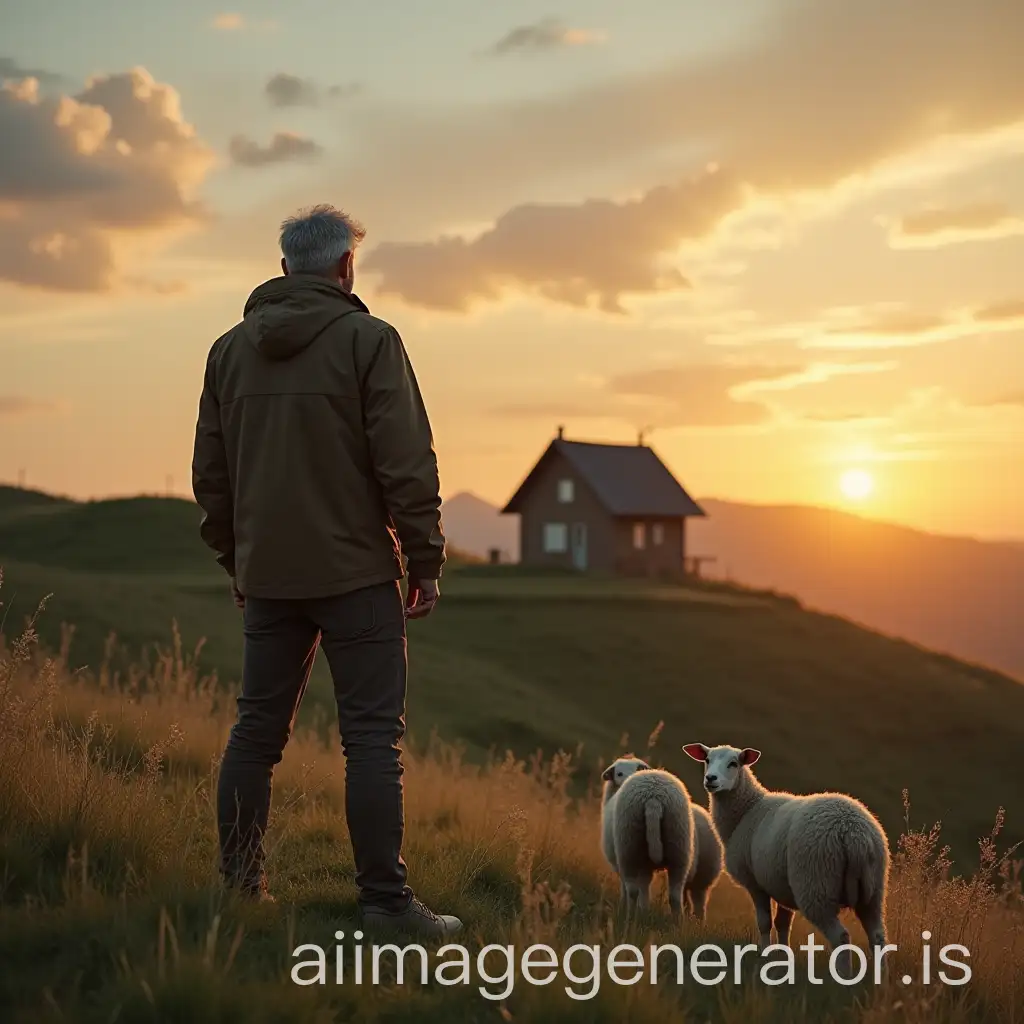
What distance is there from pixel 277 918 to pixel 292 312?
8.73 feet

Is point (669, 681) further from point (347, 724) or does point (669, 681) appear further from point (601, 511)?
point (347, 724)

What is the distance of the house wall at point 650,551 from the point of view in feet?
192

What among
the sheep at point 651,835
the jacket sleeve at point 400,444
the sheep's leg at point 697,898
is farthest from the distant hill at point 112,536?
the jacket sleeve at point 400,444

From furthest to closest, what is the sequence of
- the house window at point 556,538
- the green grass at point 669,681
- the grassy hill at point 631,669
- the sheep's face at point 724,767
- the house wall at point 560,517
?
the house window at point 556,538 → the house wall at point 560,517 → the grassy hill at point 631,669 → the green grass at point 669,681 → the sheep's face at point 724,767

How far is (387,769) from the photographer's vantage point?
5.29m

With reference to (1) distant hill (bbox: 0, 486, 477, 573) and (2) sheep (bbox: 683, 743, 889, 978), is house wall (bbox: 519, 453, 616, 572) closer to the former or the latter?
(1) distant hill (bbox: 0, 486, 477, 573)

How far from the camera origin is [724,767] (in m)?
7.52

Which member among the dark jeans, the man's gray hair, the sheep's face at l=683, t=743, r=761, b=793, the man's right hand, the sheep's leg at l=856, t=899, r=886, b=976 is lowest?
the sheep's leg at l=856, t=899, r=886, b=976

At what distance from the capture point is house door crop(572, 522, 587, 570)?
59812 mm

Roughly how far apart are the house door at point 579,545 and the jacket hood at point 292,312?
5453cm

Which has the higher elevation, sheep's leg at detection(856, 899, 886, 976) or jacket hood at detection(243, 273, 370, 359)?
jacket hood at detection(243, 273, 370, 359)

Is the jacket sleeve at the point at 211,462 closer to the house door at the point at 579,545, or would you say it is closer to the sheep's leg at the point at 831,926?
the sheep's leg at the point at 831,926

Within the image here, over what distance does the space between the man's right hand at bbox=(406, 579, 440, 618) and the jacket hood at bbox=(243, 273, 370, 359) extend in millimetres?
1237

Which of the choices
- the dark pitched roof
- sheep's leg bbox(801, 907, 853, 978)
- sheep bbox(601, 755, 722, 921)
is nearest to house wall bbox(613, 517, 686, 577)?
the dark pitched roof
